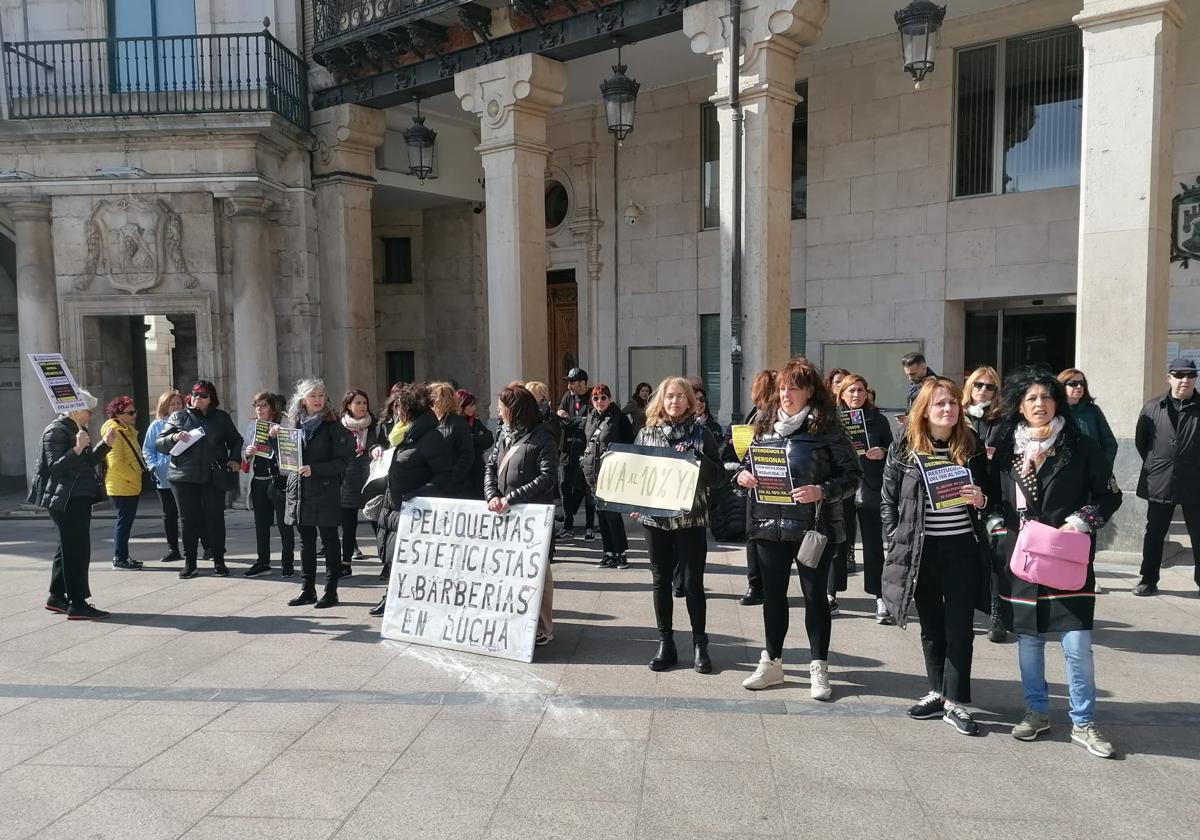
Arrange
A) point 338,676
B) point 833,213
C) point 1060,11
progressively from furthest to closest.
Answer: point 833,213, point 1060,11, point 338,676

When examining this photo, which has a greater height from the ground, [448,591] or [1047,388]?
[1047,388]

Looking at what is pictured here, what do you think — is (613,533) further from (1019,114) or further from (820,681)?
(1019,114)

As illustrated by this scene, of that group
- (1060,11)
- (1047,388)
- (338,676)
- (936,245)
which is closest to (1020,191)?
(936,245)

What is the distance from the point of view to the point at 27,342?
44.0 feet

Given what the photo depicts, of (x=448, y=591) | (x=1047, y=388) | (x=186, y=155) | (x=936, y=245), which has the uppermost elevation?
(x=186, y=155)

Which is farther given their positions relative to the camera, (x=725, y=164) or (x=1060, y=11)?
(x=1060, y=11)

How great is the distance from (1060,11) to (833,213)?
3.98 m

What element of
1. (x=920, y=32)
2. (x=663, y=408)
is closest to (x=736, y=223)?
(x=920, y=32)

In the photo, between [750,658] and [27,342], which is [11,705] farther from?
[27,342]

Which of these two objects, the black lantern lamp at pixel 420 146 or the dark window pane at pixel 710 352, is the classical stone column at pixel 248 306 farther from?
the dark window pane at pixel 710 352

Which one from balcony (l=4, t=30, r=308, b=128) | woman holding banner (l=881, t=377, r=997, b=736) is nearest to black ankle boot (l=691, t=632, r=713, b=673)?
woman holding banner (l=881, t=377, r=997, b=736)

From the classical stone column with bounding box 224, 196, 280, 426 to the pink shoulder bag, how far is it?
12.0 m

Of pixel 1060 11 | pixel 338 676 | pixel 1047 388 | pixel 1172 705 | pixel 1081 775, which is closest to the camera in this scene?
pixel 1081 775

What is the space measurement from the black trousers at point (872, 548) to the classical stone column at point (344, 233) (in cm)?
1037
